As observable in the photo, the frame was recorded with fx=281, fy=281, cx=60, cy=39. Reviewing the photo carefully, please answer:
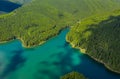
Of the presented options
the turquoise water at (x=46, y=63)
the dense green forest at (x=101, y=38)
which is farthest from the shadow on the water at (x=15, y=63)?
the dense green forest at (x=101, y=38)

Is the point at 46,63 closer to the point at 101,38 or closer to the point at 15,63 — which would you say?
the point at 15,63

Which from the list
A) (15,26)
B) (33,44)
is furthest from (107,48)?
(15,26)

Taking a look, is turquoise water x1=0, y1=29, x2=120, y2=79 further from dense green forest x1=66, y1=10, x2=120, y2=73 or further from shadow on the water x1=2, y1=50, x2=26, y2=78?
dense green forest x1=66, y1=10, x2=120, y2=73

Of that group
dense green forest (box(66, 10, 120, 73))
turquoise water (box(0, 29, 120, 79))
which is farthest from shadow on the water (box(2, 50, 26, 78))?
dense green forest (box(66, 10, 120, 73))

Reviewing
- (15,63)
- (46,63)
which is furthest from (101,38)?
(15,63)

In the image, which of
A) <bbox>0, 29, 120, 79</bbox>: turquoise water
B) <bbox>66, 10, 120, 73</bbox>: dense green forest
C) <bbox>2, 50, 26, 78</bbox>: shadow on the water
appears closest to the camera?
<bbox>0, 29, 120, 79</bbox>: turquoise water

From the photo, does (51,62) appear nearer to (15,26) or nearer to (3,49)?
(3,49)
